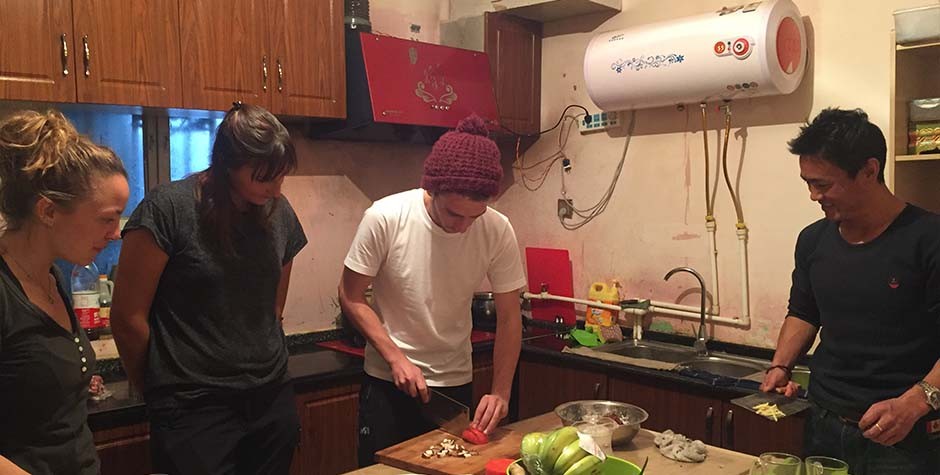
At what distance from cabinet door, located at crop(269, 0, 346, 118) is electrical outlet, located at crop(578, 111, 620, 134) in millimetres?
1210

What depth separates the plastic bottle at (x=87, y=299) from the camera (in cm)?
273

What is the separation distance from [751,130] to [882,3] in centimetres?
64

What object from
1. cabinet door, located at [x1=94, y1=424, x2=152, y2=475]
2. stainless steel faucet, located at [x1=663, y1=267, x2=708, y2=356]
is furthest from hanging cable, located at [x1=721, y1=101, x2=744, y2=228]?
cabinet door, located at [x1=94, y1=424, x2=152, y2=475]

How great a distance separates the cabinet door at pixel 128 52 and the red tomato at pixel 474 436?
1536 millimetres

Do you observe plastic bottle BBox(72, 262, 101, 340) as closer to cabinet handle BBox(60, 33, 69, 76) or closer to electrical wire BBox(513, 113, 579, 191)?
cabinet handle BBox(60, 33, 69, 76)

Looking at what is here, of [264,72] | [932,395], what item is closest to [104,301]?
[264,72]

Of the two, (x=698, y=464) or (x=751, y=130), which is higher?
(x=751, y=130)

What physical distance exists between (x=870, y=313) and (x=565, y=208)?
1.94 meters

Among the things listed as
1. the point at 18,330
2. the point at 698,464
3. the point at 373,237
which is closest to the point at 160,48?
the point at 373,237

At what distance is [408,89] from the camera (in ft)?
10.7

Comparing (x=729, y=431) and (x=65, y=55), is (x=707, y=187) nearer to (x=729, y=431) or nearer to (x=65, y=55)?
(x=729, y=431)

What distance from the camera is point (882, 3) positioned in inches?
110

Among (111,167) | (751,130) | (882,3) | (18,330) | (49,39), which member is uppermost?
(882,3)

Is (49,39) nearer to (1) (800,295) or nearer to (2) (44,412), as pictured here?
(2) (44,412)
